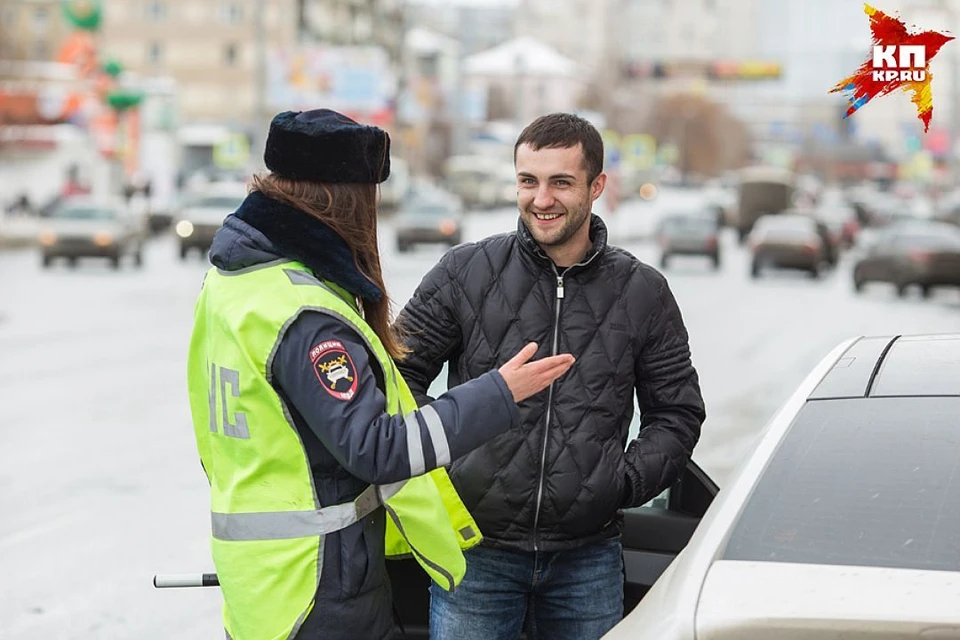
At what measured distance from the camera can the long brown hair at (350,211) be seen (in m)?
2.88

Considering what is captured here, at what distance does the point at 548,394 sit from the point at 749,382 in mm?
13099

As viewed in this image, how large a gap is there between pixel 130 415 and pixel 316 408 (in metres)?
10.4

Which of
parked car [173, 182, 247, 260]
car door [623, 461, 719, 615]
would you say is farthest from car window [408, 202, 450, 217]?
car door [623, 461, 719, 615]

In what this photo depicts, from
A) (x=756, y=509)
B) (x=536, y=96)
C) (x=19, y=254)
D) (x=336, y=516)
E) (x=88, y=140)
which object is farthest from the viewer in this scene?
(x=536, y=96)

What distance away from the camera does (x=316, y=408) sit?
2.73 metres

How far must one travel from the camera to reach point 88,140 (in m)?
64.9

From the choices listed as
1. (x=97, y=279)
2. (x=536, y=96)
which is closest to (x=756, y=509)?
→ (x=97, y=279)

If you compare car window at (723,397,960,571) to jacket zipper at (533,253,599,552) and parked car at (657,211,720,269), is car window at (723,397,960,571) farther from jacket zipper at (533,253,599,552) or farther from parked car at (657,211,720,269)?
parked car at (657,211,720,269)

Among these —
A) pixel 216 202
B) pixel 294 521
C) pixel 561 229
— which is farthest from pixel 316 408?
pixel 216 202

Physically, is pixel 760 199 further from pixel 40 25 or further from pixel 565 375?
pixel 40 25

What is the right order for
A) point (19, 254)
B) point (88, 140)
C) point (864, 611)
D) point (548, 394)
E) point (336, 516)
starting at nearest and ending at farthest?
point (864, 611) → point (336, 516) → point (548, 394) → point (19, 254) → point (88, 140)

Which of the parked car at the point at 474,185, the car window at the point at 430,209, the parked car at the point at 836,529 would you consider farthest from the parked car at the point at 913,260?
the parked car at the point at 474,185

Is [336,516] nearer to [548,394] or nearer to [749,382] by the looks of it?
[548,394]

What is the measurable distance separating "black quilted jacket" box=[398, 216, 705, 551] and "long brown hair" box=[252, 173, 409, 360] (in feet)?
1.66
